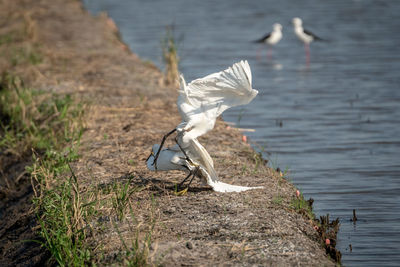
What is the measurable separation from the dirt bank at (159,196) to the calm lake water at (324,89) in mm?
604

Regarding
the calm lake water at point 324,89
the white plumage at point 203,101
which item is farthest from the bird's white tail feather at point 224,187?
the calm lake water at point 324,89

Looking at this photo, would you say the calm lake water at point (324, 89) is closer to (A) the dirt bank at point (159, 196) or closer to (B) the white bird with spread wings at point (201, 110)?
(A) the dirt bank at point (159, 196)

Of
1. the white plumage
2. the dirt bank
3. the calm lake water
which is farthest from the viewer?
the calm lake water

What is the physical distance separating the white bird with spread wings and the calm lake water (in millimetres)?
1256

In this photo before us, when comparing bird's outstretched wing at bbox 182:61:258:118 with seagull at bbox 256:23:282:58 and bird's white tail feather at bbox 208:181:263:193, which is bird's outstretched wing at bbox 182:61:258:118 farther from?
seagull at bbox 256:23:282:58

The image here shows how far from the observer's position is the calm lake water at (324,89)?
5797mm

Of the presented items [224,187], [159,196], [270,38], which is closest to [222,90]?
[224,187]

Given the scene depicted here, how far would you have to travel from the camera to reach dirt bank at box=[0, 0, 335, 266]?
410 centimetres

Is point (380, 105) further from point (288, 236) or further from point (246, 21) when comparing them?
point (246, 21)

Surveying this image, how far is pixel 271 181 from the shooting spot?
545 centimetres

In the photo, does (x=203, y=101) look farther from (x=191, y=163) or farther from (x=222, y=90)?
(x=191, y=163)

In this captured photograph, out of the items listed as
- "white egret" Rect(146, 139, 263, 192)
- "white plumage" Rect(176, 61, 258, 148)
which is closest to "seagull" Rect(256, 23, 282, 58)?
"white egret" Rect(146, 139, 263, 192)

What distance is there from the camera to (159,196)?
5008mm

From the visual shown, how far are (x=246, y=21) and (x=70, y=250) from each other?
13.6m
